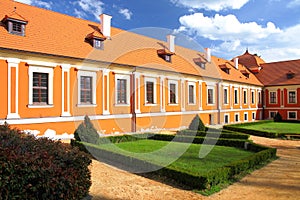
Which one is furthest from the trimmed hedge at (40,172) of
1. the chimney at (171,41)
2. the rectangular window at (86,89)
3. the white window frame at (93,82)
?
the chimney at (171,41)

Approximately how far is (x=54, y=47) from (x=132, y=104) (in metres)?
7.07

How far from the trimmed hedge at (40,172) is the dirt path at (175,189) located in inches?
67.3

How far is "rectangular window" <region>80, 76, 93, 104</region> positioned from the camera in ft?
53.2

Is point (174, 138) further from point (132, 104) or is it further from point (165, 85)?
point (165, 85)

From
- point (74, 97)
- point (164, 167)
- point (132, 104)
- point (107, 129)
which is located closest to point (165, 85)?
point (132, 104)

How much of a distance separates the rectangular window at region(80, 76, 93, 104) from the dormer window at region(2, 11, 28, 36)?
438 centimetres

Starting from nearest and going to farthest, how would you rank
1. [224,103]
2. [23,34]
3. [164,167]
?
[164,167]
[23,34]
[224,103]

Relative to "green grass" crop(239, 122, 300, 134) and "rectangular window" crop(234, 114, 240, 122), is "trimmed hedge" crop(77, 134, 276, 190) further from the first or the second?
"rectangular window" crop(234, 114, 240, 122)

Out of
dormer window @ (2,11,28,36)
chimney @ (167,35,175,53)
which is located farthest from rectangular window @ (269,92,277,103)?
dormer window @ (2,11,28,36)

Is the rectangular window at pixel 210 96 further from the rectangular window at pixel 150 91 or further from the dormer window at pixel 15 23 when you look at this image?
the dormer window at pixel 15 23

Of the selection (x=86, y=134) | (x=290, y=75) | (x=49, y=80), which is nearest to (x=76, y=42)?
(x=49, y=80)

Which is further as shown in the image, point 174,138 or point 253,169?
point 174,138

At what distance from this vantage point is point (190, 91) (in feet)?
82.7

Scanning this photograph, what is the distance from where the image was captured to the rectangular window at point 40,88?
1404 cm
